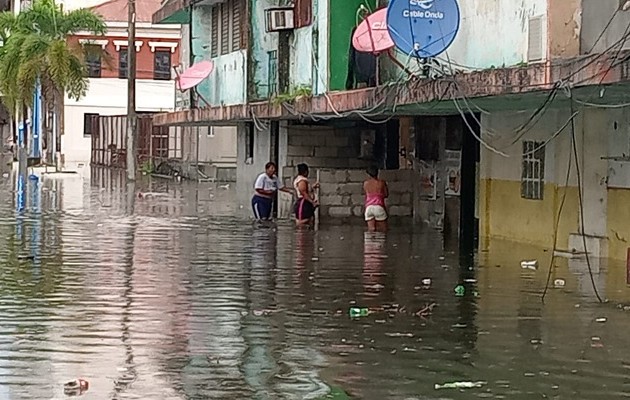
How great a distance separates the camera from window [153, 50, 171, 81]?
2611 inches

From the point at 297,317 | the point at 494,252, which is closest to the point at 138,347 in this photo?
the point at 297,317

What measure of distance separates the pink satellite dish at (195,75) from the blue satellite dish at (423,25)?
15.5 meters

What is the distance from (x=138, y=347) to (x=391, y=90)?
9.05 metres

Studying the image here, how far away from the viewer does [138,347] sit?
11.3 m

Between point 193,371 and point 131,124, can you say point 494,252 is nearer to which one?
point 193,371

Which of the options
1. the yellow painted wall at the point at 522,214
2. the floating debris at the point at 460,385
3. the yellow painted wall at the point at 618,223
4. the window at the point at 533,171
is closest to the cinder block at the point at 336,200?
the yellow painted wall at the point at 522,214

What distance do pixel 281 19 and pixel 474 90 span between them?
1160cm

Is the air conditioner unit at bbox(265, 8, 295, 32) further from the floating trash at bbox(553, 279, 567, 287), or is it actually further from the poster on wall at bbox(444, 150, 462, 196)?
the floating trash at bbox(553, 279, 567, 287)

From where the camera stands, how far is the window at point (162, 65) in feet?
218

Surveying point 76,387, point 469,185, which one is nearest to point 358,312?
point 76,387

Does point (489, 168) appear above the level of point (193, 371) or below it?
above

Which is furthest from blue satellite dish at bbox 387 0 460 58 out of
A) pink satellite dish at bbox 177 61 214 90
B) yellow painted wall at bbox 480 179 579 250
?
pink satellite dish at bbox 177 61 214 90

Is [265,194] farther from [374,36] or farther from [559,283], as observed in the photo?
[559,283]

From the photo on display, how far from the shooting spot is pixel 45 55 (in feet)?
174
